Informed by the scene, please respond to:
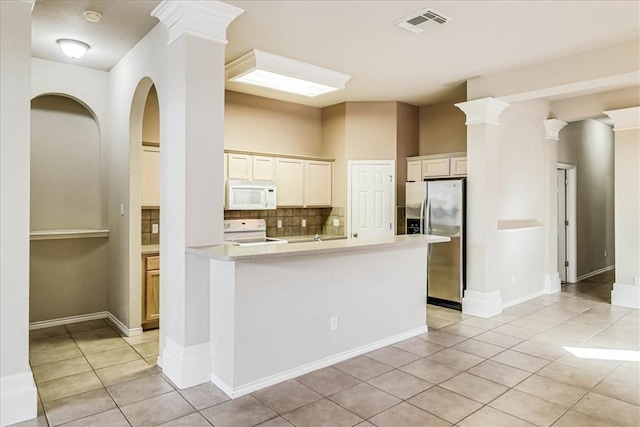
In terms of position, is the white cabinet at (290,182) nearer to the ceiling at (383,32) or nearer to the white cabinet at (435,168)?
the ceiling at (383,32)

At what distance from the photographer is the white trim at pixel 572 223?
7.08 m

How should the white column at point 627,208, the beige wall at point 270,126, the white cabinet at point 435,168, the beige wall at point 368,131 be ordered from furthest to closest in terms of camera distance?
the beige wall at point 368,131
the white cabinet at point 435,168
the beige wall at point 270,126
the white column at point 627,208

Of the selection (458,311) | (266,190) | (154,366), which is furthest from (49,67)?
(458,311)

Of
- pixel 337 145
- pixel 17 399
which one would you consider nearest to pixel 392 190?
pixel 337 145

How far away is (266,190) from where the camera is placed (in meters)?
5.67

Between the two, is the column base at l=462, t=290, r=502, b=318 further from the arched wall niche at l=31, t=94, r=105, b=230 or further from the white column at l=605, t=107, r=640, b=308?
the arched wall niche at l=31, t=94, r=105, b=230

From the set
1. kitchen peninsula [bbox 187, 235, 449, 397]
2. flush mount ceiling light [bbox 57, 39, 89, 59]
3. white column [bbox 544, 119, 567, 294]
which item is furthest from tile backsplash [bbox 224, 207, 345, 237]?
white column [bbox 544, 119, 567, 294]

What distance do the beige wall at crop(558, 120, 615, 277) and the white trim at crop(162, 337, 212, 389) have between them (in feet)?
20.7

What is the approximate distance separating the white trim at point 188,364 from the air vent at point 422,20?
10.4 ft

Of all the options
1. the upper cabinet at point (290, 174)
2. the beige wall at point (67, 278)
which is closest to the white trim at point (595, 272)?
the upper cabinet at point (290, 174)

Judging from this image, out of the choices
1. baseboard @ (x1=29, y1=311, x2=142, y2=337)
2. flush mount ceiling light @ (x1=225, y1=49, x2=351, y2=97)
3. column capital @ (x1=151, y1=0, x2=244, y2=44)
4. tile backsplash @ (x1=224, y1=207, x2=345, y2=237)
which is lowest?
baseboard @ (x1=29, y1=311, x2=142, y2=337)

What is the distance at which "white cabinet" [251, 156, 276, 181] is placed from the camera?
577 cm

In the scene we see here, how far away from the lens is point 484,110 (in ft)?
16.4

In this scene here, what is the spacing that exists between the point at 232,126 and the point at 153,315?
9.17 feet
